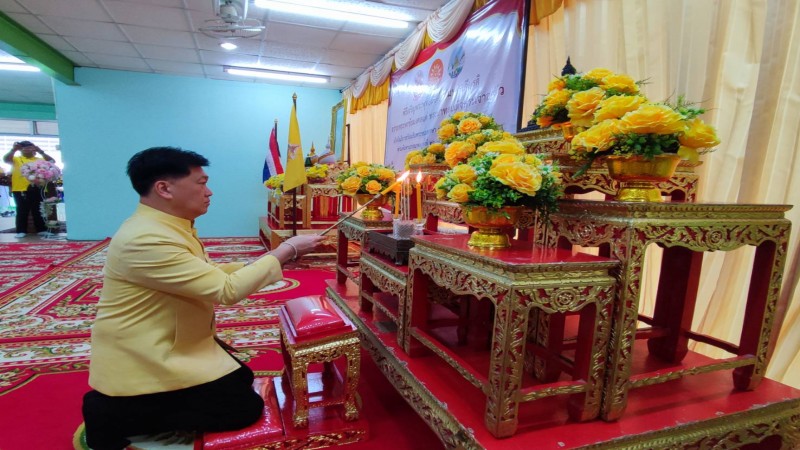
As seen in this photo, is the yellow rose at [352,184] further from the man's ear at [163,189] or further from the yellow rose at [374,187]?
the man's ear at [163,189]

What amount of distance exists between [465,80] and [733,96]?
2.14 metres

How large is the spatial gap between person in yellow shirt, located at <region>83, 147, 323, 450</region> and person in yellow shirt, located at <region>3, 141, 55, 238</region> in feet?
26.3

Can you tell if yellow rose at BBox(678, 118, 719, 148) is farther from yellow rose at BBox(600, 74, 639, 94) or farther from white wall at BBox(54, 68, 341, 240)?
white wall at BBox(54, 68, 341, 240)

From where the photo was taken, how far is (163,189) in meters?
1.45

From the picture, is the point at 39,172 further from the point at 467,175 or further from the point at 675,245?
the point at 675,245

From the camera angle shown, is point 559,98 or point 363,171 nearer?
→ point 559,98

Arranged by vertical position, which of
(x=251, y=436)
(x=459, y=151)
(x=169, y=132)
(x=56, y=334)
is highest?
(x=169, y=132)

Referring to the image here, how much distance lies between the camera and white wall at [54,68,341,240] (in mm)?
6953

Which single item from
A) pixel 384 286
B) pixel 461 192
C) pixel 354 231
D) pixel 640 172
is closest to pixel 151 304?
pixel 384 286

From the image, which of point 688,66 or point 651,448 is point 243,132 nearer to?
point 688,66

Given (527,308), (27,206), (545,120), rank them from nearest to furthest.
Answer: (527,308)
(545,120)
(27,206)

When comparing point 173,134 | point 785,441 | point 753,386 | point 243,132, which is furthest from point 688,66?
point 173,134

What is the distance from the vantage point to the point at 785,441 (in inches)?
56.1

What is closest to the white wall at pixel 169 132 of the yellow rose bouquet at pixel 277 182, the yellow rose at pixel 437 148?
the yellow rose bouquet at pixel 277 182
